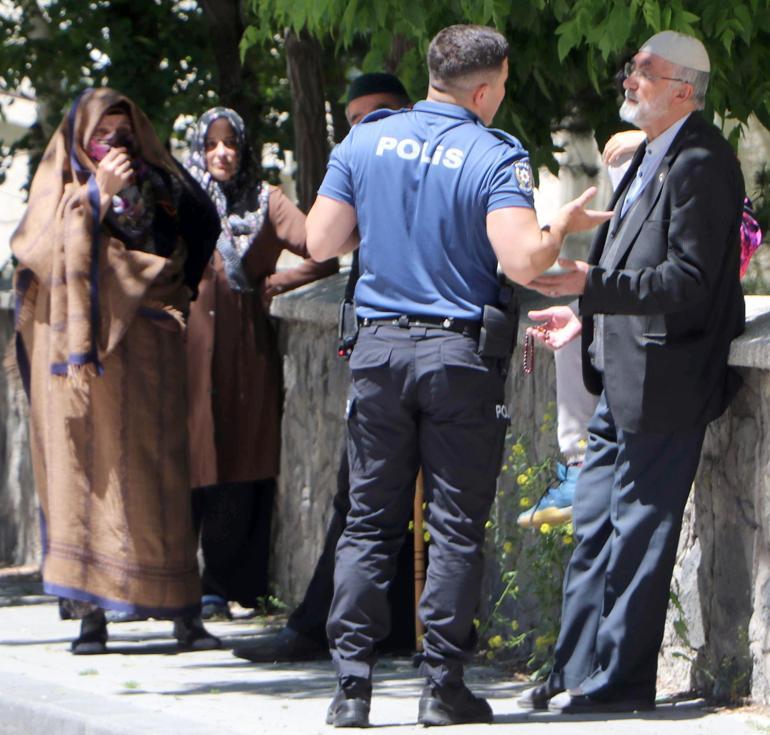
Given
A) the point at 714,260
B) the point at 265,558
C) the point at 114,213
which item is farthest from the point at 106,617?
the point at 714,260

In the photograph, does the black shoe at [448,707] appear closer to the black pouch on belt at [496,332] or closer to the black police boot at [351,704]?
the black police boot at [351,704]

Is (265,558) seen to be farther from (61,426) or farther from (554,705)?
(554,705)

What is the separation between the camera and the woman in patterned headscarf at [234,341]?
7.43 metres

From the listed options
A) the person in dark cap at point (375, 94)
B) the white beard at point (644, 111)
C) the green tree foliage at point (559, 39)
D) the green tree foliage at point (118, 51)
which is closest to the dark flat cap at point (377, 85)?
the person in dark cap at point (375, 94)

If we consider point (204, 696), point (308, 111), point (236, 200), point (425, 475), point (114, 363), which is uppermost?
point (308, 111)

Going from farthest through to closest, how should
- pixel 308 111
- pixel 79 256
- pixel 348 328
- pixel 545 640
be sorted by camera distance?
pixel 308 111
pixel 79 256
pixel 545 640
pixel 348 328

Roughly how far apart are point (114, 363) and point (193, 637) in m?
1.02

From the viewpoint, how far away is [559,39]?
6102 mm

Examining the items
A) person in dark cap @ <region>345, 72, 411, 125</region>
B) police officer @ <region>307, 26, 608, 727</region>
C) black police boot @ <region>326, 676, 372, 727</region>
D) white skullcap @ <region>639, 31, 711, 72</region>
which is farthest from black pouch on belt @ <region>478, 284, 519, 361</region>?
person in dark cap @ <region>345, 72, 411, 125</region>

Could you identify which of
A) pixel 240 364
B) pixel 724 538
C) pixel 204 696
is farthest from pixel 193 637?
pixel 724 538

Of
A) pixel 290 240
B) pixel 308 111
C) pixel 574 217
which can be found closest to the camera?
pixel 574 217

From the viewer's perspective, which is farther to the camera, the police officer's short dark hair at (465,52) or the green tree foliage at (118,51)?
the green tree foliage at (118,51)

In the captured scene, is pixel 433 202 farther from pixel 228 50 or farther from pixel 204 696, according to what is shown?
pixel 228 50

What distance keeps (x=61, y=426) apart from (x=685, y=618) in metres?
2.30
